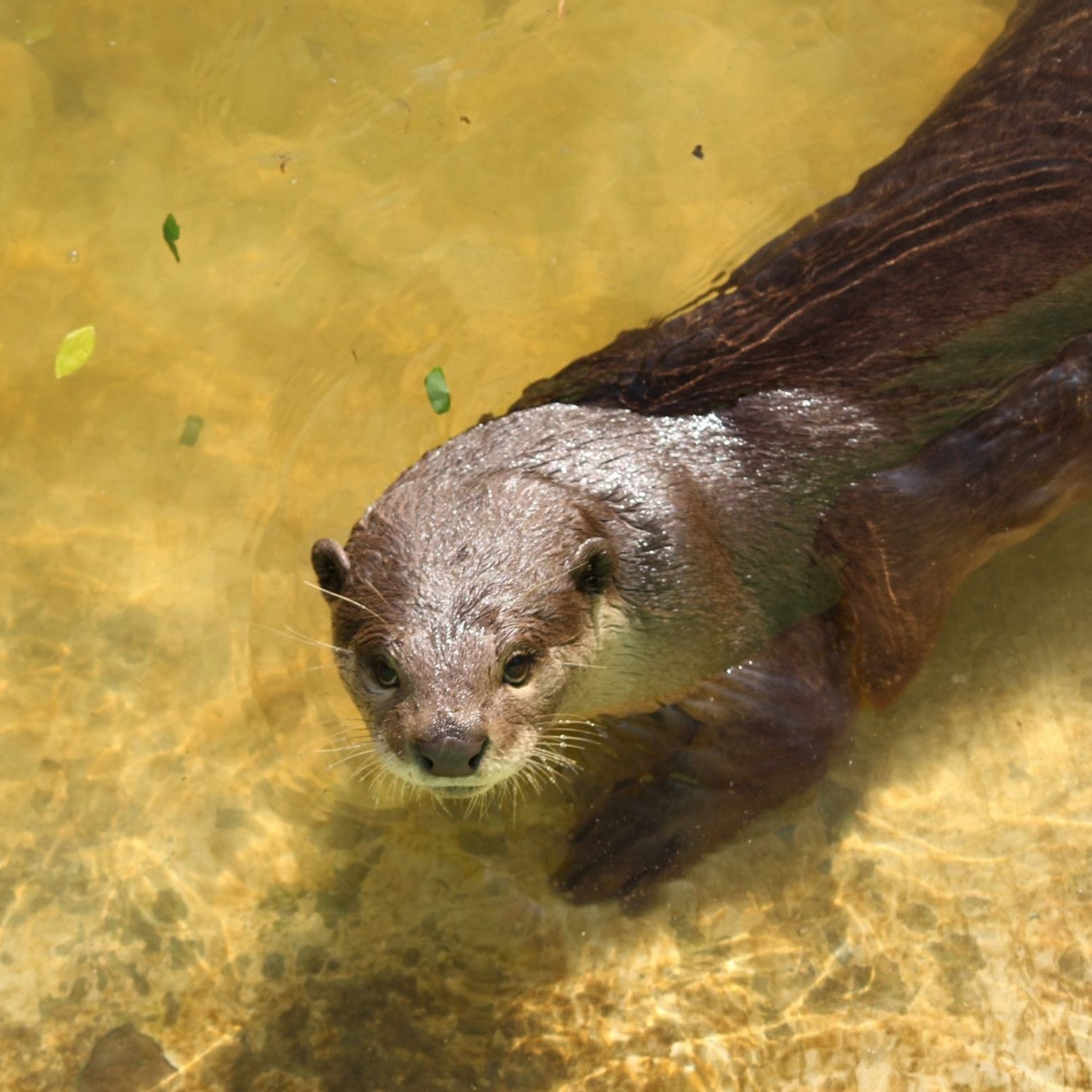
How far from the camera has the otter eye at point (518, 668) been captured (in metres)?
3.22

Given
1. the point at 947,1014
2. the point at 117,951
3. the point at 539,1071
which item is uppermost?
the point at 117,951

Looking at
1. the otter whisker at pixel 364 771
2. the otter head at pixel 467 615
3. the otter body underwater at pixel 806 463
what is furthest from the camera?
the otter whisker at pixel 364 771

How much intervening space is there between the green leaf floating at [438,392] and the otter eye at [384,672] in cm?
157

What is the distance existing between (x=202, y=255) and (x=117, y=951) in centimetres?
254

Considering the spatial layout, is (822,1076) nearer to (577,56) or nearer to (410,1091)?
(410,1091)

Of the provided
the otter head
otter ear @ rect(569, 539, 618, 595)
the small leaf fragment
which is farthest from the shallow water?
otter ear @ rect(569, 539, 618, 595)

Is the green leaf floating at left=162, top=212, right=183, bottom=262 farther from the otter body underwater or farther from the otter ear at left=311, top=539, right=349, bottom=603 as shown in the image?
the otter ear at left=311, top=539, right=349, bottom=603

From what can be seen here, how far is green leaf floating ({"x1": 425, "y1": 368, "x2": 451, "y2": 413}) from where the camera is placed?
4.64m

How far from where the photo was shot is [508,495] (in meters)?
3.43

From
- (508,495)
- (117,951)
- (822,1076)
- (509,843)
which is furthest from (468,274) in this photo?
(822,1076)

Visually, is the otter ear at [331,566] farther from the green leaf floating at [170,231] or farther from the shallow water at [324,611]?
the green leaf floating at [170,231]

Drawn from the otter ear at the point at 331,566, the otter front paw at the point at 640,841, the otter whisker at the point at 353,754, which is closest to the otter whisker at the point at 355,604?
the otter ear at the point at 331,566

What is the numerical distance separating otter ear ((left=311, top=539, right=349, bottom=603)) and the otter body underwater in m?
0.02

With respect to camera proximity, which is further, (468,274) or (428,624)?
(468,274)
